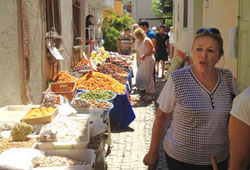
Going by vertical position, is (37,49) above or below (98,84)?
above

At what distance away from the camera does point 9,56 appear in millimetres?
4805

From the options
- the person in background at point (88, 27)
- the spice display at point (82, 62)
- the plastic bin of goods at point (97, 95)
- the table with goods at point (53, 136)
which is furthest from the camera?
the person in background at point (88, 27)

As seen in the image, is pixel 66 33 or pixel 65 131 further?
pixel 66 33

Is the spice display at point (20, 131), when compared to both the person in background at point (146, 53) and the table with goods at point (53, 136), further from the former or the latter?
the person in background at point (146, 53)

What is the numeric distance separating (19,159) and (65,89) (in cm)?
365

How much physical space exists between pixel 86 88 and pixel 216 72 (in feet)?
A: 15.3

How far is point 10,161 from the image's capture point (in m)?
2.80

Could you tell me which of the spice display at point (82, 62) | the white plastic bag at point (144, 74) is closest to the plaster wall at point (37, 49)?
the spice display at point (82, 62)

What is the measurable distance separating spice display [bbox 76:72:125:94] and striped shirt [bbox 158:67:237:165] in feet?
14.6

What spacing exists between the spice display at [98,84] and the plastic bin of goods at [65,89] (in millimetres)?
618

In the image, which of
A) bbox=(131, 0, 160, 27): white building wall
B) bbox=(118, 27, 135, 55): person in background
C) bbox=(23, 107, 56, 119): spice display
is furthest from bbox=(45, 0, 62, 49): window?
bbox=(131, 0, 160, 27): white building wall

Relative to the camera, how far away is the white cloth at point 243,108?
1656mm

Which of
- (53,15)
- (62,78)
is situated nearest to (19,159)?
(62,78)

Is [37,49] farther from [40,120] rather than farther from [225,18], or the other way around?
[225,18]
